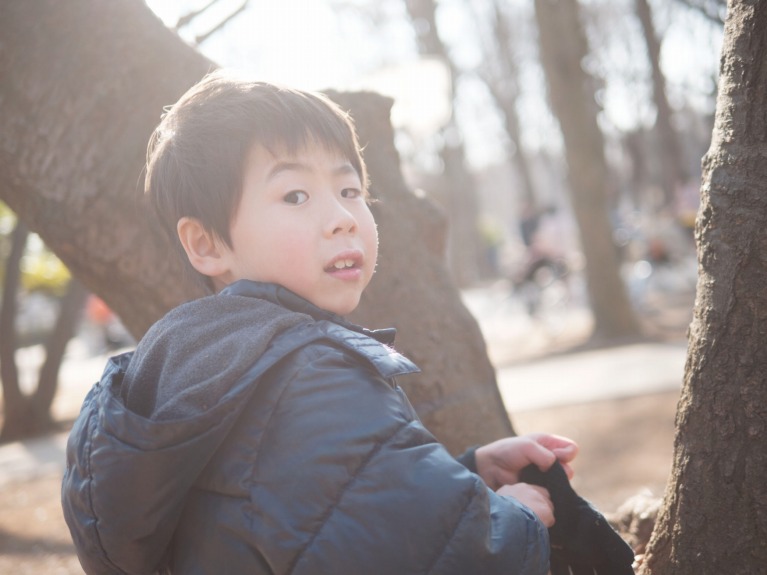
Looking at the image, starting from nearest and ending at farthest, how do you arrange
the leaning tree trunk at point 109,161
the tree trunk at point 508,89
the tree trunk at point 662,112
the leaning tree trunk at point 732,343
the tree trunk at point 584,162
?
the leaning tree trunk at point 732,343, the leaning tree trunk at point 109,161, the tree trunk at point 584,162, the tree trunk at point 662,112, the tree trunk at point 508,89

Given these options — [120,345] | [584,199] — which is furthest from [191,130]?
[120,345]

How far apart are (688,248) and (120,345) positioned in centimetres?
1351

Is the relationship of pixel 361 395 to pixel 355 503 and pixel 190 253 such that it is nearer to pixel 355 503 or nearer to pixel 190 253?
pixel 355 503

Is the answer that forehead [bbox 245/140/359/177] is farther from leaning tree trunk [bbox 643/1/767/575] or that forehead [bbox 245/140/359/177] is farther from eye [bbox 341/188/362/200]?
leaning tree trunk [bbox 643/1/767/575]

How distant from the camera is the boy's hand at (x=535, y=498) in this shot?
1.62 meters

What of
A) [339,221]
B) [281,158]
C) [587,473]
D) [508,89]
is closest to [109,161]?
[281,158]

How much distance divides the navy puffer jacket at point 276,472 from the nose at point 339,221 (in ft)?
0.62

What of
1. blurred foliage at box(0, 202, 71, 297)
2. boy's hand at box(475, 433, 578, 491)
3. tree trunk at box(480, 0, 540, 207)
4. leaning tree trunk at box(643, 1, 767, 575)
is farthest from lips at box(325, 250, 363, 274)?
tree trunk at box(480, 0, 540, 207)

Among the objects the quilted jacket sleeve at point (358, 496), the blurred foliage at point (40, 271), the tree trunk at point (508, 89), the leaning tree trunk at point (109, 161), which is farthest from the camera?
the tree trunk at point (508, 89)

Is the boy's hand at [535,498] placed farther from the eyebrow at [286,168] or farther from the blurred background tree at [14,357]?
the blurred background tree at [14,357]

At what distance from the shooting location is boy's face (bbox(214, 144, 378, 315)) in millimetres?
1588

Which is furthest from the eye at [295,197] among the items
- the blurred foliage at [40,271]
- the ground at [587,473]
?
the blurred foliage at [40,271]

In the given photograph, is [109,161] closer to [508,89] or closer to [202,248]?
[202,248]

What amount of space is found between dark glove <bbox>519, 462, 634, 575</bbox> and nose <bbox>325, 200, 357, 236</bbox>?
0.65 meters
